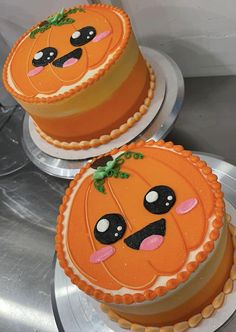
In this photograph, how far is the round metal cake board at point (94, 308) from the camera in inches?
52.2

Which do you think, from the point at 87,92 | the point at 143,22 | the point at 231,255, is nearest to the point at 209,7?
the point at 143,22

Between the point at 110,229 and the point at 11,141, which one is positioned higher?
the point at 110,229

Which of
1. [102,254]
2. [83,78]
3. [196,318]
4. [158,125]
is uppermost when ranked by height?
[83,78]

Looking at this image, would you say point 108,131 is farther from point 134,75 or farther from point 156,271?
point 156,271

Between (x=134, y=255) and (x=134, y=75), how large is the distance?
892 mm

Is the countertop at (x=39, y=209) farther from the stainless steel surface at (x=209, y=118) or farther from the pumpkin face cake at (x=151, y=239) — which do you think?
the pumpkin face cake at (x=151, y=239)

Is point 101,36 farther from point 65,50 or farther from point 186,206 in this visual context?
point 186,206

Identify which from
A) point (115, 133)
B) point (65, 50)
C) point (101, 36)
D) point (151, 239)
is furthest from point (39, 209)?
point (151, 239)

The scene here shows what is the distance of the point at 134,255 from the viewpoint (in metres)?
1.27

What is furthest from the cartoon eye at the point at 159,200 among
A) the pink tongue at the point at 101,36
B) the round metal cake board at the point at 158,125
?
the pink tongue at the point at 101,36

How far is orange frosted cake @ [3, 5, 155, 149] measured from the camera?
1777 mm

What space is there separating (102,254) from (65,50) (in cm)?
96

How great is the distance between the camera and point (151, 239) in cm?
127

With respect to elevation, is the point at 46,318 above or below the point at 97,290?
below
